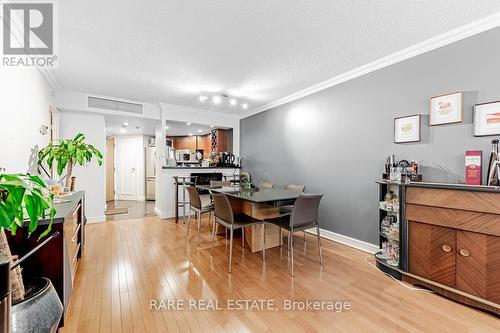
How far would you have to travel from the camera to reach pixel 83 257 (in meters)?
2.79

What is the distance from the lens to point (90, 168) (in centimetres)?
434

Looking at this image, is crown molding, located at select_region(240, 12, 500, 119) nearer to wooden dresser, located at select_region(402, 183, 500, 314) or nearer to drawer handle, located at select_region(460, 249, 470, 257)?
wooden dresser, located at select_region(402, 183, 500, 314)

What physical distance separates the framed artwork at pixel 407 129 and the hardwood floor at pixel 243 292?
1.51m

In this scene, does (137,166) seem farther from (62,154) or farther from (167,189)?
(62,154)

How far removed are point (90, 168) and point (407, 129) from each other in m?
5.23

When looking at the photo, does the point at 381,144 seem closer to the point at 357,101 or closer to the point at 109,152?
the point at 357,101

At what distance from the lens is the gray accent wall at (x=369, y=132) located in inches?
84.1

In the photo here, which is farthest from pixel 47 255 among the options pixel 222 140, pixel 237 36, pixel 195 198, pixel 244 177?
pixel 222 140

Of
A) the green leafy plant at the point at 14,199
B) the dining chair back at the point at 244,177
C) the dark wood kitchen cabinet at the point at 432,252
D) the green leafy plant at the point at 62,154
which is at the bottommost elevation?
the dark wood kitchen cabinet at the point at 432,252

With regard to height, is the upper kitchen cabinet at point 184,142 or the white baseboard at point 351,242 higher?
the upper kitchen cabinet at point 184,142

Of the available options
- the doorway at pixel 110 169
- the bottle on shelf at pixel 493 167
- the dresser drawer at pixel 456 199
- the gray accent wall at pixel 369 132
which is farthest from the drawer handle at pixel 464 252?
the doorway at pixel 110 169

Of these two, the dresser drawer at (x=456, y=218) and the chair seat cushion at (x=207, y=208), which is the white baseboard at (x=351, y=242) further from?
the chair seat cushion at (x=207, y=208)

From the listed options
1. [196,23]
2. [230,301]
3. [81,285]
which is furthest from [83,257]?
[196,23]

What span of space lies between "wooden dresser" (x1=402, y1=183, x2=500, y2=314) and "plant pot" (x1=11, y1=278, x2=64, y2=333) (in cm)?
276
